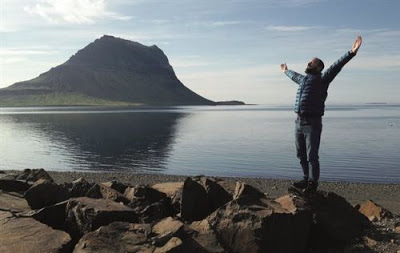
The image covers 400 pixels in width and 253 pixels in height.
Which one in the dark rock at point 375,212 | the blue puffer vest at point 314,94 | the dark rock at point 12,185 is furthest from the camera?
the dark rock at point 12,185

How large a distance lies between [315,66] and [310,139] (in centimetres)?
212

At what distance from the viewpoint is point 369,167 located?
41.9m

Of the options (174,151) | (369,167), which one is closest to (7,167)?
(174,151)

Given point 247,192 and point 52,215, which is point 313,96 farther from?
point 52,215

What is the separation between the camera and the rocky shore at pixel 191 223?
10.5 m

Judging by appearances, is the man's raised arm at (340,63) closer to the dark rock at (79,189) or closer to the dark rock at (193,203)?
the dark rock at (193,203)

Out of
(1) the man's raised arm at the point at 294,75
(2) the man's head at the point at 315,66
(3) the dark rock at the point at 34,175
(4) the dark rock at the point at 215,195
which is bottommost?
(3) the dark rock at the point at 34,175

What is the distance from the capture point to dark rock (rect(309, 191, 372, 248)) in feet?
37.8

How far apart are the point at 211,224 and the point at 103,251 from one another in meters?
2.76

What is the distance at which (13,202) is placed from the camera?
46.0 ft

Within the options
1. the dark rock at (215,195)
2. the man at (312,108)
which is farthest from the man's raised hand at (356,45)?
the dark rock at (215,195)

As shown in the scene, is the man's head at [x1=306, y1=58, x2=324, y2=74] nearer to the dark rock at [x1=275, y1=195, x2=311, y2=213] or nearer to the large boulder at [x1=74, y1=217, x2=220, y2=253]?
the dark rock at [x1=275, y1=195, x2=311, y2=213]

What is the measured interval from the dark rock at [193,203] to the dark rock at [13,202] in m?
5.05

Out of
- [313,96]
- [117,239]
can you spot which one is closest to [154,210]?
[117,239]
